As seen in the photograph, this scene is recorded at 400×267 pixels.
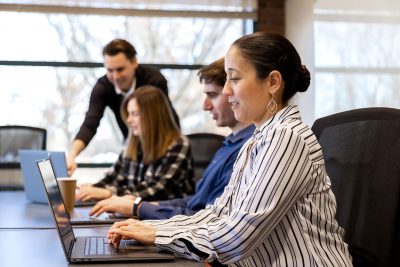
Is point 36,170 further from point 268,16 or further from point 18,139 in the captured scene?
point 268,16

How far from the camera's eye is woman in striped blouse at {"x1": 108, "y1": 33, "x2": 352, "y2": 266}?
1.32 m

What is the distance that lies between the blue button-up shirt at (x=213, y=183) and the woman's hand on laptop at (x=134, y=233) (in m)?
0.51

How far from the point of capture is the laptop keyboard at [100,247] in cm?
140

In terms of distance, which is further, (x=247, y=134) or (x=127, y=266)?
(x=247, y=134)

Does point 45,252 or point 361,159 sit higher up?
point 361,159

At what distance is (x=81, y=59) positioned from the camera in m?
5.23

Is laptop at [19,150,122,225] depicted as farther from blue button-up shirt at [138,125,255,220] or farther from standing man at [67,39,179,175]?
standing man at [67,39,179,175]

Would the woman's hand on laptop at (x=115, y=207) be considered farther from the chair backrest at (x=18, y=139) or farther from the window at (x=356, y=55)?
the window at (x=356, y=55)

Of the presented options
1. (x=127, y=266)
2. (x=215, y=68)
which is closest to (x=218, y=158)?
(x=215, y=68)

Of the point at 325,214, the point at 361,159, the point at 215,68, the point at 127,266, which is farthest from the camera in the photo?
the point at 215,68

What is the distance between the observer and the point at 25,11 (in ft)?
16.7

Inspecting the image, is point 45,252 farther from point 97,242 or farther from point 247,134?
point 247,134

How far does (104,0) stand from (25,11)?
65 centimetres

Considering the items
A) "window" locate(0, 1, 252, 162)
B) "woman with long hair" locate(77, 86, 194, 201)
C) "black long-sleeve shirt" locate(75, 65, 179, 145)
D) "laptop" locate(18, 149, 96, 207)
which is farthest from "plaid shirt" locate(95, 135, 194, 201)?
"window" locate(0, 1, 252, 162)
